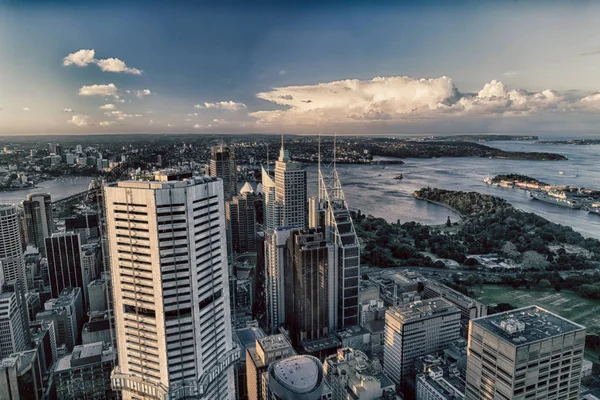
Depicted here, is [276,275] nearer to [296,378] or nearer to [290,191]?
[296,378]

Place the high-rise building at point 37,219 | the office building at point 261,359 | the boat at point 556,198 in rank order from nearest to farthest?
the office building at point 261,359 → the high-rise building at point 37,219 → the boat at point 556,198

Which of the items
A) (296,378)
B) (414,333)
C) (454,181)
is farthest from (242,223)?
(454,181)

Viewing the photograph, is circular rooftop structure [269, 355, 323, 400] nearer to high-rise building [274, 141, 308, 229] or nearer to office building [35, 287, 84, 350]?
office building [35, 287, 84, 350]

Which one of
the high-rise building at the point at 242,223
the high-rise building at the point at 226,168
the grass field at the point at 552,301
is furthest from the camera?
the high-rise building at the point at 242,223

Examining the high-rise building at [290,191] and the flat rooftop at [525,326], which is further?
the high-rise building at [290,191]

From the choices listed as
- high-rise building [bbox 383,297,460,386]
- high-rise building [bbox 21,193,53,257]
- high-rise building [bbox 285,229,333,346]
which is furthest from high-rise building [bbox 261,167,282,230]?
high-rise building [bbox 21,193,53,257]

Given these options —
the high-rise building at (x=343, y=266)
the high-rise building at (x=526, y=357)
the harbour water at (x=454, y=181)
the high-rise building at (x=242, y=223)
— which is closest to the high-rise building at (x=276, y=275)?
the high-rise building at (x=343, y=266)

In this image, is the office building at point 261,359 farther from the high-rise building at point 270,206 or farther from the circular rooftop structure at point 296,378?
the high-rise building at point 270,206
